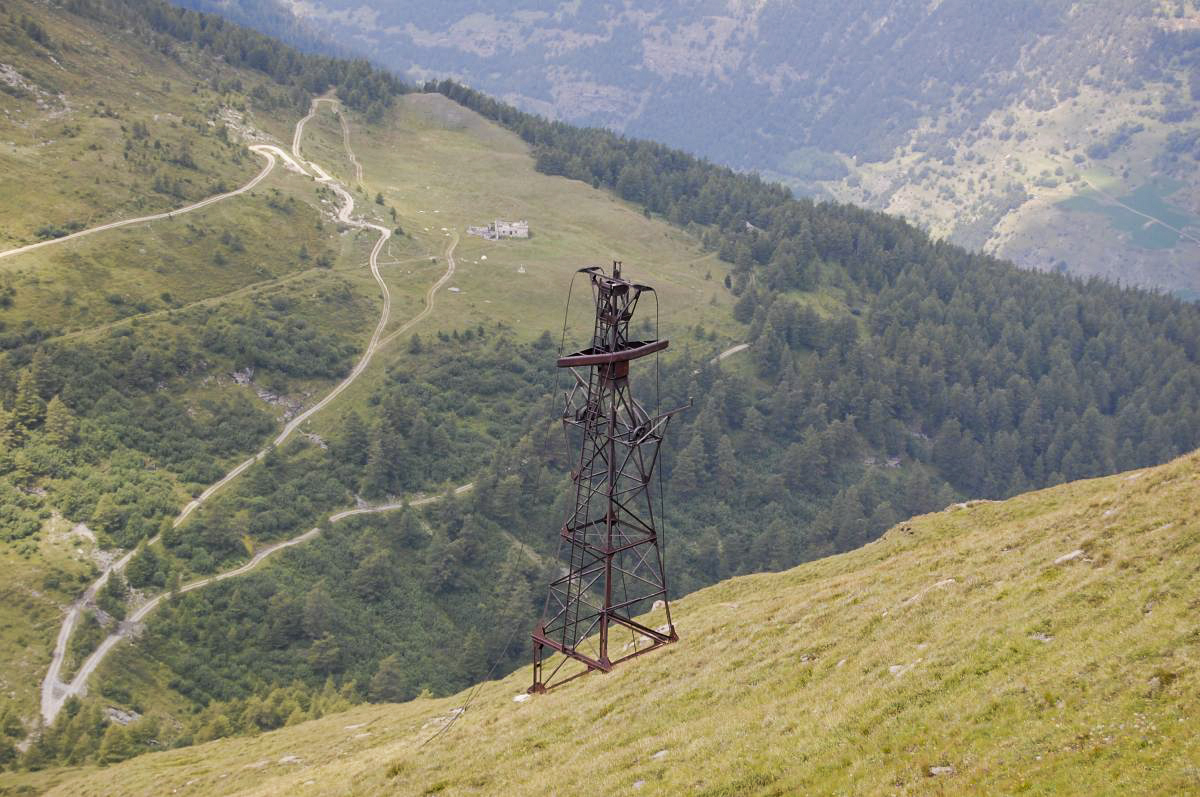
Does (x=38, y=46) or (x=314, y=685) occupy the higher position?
(x=38, y=46)

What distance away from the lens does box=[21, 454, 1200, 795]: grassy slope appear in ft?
70.8

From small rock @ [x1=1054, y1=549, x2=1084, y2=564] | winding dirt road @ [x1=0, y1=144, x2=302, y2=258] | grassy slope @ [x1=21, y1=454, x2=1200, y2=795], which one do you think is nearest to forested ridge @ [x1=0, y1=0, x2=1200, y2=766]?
winding dirt road @ [x1=0, y1=144, x2=302, y2=258]

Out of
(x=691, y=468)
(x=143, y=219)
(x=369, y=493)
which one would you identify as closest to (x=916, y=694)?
(x=369, y=493)

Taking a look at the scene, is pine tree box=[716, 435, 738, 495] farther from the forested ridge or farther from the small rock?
the small rock

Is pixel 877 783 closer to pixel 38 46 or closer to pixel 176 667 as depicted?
pixel 176 667

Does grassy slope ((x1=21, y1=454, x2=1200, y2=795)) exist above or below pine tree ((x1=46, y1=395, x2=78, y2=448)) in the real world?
above

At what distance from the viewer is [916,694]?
26422 millimetres

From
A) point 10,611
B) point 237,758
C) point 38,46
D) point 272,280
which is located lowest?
point 10,611

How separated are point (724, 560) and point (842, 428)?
4930 cm

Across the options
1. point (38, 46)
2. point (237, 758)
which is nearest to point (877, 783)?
point (237, 758)

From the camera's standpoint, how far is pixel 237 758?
59281mm

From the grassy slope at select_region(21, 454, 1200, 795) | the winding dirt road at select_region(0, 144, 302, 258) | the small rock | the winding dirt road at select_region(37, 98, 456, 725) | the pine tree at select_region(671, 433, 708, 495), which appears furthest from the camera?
the pine tree at select_region(671, 433, 708, 495)

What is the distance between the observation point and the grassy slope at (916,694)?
21.6m

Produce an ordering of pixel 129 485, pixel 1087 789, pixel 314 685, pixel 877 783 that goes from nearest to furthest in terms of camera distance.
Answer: pixel 1087 789 → pixel 877 783 → pixel 314 685 → pixel 129 485
